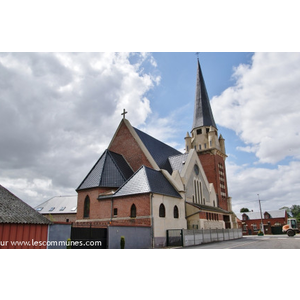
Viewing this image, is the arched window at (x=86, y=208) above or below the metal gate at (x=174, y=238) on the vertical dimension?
above

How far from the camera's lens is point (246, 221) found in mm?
80688

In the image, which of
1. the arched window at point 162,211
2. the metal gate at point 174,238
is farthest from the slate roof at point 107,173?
the metal gate at point 174,238

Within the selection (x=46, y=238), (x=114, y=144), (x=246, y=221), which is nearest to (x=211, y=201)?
(x=114, y=144)

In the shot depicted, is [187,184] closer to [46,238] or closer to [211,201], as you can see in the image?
[211,201]

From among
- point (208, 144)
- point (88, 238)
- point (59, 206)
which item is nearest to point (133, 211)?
point (88, 238)

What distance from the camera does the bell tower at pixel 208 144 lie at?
48559mm

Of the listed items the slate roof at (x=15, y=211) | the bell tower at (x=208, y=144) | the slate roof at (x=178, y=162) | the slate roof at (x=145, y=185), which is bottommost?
the slate roof at (x=15, y=211)

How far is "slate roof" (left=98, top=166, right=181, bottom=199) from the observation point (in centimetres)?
2561

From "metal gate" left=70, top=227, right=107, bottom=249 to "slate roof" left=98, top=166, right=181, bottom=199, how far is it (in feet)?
22.2

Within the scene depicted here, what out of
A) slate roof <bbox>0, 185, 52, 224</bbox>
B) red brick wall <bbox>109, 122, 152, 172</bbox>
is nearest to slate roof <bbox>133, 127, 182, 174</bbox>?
red brick wall <bbox>109, 122, 152, 172</bbox>

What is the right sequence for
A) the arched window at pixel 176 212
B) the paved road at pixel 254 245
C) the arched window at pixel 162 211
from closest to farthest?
the paved road at pixel 254 245, the arched window at pixel 162 211, the arched window at pixel 176 212

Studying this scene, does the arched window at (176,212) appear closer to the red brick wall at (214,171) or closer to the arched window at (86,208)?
the arched window at (86,208)

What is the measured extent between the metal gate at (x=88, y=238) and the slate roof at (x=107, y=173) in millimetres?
10090

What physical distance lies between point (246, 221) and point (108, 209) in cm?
6576
